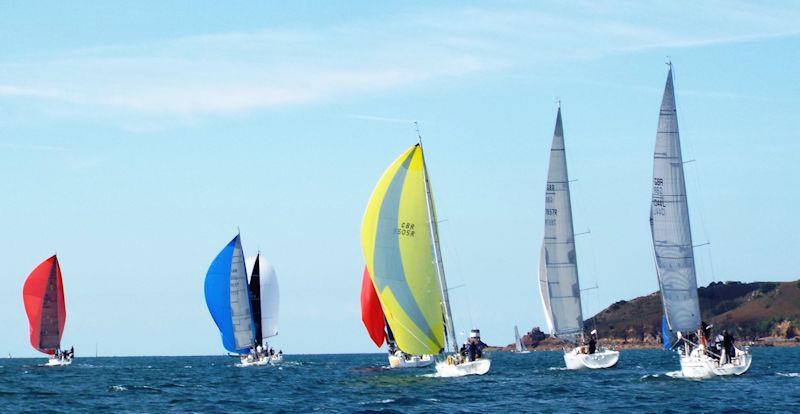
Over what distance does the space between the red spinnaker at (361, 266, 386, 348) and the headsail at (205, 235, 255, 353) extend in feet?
42.8

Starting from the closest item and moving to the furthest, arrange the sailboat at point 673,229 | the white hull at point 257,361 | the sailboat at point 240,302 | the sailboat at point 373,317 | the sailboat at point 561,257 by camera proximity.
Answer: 1. the sailboat at point 673,229
2. the sailboat at point 561,257
3. the sailboat at point 373,317
4. the sailboat at point 240,302
5. the white hull at point 257,361

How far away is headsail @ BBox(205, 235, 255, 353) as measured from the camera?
326 feet

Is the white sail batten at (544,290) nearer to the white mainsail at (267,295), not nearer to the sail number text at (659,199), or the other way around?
the sail number text at (659,199)

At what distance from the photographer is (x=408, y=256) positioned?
59.1 m

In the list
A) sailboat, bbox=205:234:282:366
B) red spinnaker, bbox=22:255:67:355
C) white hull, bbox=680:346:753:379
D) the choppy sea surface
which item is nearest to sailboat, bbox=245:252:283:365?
sailboat, bbox=205:234:282:366

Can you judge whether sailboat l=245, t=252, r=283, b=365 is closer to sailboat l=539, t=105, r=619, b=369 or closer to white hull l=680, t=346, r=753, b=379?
sailboat l=539, t=105, r=619, b=369

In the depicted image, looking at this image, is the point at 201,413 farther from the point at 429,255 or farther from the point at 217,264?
the point at 217,264

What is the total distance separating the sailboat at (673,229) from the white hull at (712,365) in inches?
49.6

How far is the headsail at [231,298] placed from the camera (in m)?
99.2

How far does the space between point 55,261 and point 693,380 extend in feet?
206

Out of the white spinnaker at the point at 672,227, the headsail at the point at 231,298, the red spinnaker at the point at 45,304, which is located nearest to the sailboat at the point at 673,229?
the white spinnaker at the point at 672,227

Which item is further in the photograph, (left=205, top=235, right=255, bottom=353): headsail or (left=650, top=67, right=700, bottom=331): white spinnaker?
(left=205, top=235, right=255, bottom=353): headsail

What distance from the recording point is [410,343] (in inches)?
2372

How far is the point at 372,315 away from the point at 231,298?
14.7m
